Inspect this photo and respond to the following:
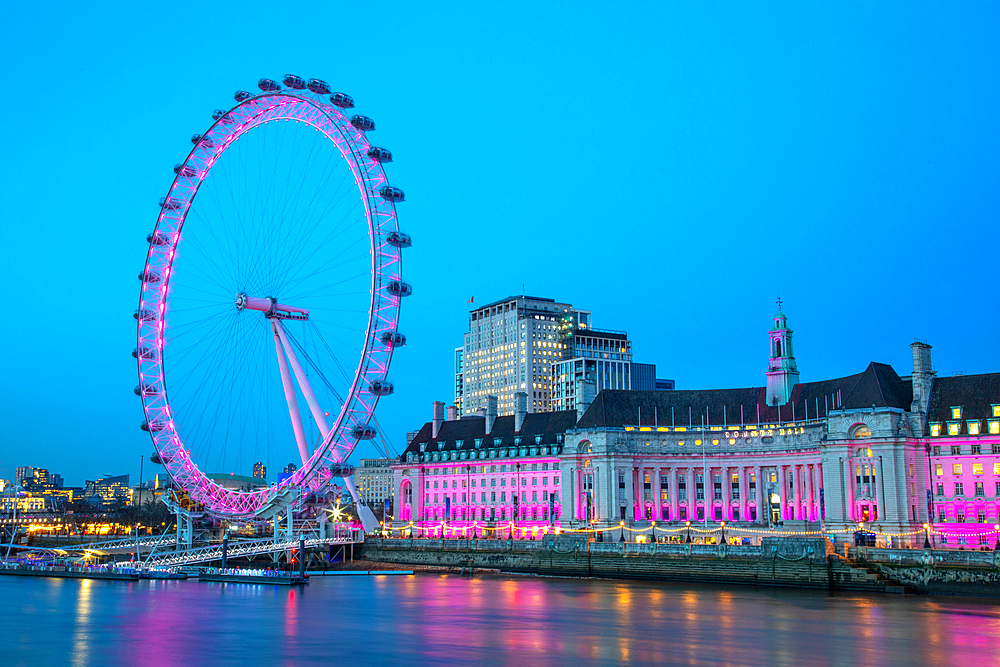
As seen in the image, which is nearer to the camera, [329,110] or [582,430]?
[329,110]

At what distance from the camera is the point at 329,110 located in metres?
91.4

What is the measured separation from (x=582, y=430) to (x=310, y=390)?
39.6 metres

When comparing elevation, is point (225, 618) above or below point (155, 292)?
below

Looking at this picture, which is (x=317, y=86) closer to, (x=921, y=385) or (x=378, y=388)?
(x=378, y=388)

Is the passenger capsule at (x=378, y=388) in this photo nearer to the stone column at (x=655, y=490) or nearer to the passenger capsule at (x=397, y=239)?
the passenger capsule at (x=397, y=239)

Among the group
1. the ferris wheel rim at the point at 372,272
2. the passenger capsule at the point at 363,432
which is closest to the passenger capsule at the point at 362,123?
the ferris wheel rim at the point at 372,272

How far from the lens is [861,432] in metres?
109

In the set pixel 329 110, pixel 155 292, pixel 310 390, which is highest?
pixel 329 110

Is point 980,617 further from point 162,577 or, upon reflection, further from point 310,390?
point 162,577

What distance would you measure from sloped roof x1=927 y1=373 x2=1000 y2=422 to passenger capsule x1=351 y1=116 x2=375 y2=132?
62583 mm

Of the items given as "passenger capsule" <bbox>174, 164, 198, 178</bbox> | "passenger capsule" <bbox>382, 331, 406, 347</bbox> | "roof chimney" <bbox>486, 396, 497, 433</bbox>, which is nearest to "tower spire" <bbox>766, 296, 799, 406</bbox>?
"roof chimney" <bbox>486, 396, 497, 433</bbox>

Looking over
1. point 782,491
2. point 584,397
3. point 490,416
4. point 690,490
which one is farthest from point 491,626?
point 490,416

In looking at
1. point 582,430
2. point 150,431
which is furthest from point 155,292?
point 582,430

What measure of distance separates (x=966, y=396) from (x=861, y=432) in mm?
10730
